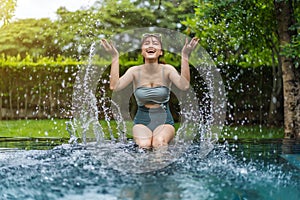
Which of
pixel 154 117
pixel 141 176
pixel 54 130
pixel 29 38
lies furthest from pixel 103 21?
pixel 141 176

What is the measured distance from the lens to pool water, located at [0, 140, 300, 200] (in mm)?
2740

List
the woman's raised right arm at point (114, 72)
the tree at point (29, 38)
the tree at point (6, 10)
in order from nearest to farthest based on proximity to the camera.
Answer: the woman's raised right arm at point (114, 72), the tree at point (29, 38), the tree at point (6, 10)

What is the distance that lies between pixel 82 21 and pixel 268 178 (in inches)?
452

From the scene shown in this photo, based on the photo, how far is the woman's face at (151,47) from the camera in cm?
442

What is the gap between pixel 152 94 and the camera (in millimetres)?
4465

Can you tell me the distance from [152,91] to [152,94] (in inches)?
1.3

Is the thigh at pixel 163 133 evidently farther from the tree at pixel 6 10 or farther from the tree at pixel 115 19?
the tree at pixel 6 10

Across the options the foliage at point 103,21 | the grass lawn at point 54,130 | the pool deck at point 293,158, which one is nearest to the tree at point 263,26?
the grass lawn at point 54,130

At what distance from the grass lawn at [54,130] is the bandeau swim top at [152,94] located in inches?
177

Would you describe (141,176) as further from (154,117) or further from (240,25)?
(240,25)

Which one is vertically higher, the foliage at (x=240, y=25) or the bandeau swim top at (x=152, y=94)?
the foliage at (x=240, y=25)

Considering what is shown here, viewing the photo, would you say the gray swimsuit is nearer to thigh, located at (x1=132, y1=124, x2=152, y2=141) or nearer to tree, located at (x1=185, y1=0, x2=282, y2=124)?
thigh, located at (x1=132, y1=124, x2=152, y2=141)

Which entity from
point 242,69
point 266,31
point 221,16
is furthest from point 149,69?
point 242,69

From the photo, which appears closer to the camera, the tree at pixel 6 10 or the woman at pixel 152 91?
the woman at pixel 152 91
